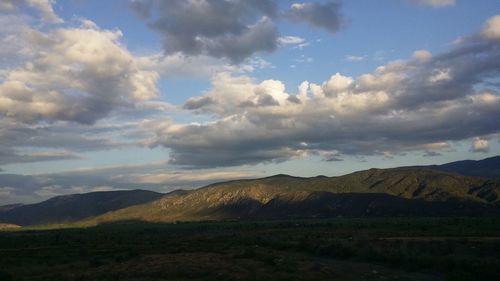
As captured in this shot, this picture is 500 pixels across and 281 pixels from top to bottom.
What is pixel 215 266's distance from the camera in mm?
34406

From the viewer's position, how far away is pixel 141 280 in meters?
28.7

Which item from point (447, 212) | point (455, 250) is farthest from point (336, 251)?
point (447, 212)

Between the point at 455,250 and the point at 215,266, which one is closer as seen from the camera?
the point at 215,266

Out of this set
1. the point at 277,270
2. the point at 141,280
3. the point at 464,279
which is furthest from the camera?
the point at 277,270

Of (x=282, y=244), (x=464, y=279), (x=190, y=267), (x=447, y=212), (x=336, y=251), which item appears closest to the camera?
(x=464, y=279)

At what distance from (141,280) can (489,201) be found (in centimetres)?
19104

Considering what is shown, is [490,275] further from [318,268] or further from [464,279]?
[318,268]

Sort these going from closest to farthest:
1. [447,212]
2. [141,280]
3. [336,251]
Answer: [141,280]
[336,251]
[447,212]

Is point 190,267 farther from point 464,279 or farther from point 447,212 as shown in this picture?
point 447,212

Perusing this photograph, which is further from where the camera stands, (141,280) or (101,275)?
(101,275)

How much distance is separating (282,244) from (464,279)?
29925 mm

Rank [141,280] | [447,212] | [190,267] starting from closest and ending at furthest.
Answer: [141,280] → [190,267] → [447,212]

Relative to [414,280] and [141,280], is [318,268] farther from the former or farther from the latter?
[141,280]

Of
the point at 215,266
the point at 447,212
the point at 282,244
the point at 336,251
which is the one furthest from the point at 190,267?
the point at 447,212
